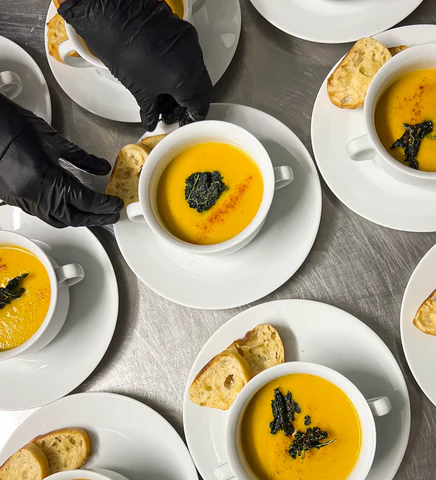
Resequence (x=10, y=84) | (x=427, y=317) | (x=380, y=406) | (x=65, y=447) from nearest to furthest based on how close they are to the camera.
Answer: (x=380, y=406) < (x=427, y=317) < (x=65, y=447) < (x=10, y=84)

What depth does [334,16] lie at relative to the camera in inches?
60.7

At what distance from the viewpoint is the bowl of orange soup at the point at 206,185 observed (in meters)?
1.41

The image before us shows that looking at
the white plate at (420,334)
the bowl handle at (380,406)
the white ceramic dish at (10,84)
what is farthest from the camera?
the white ceramic dish at (10,84)

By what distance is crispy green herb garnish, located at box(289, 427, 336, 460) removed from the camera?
1302mm

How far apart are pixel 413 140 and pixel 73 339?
1.04 m

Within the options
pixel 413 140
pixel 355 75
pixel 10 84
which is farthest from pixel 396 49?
pixel 10 84

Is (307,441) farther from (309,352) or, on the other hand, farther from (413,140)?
(413,140)

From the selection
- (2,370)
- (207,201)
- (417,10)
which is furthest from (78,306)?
(417,10)

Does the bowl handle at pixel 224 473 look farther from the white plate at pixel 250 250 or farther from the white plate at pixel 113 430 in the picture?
the white plate at pixel 250 250

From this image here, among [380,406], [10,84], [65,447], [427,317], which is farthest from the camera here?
[10,84]

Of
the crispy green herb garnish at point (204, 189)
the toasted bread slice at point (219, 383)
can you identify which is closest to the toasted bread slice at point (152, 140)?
the crispy green herb garnish at point (204, 189)

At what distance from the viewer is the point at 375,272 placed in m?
1.61

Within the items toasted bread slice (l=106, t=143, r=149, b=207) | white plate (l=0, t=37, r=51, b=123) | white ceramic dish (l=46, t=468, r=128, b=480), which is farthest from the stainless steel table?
white ceramic dish (l=46, t=468, r=128, b=480)

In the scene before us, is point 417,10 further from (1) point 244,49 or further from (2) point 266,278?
(2) point 266,278
